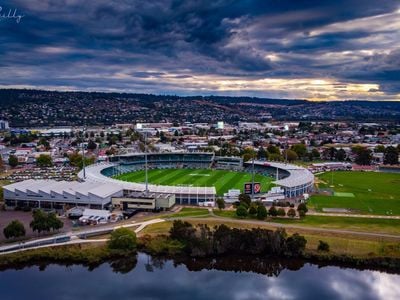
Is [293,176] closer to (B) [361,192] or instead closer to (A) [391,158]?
(B) [361,192]

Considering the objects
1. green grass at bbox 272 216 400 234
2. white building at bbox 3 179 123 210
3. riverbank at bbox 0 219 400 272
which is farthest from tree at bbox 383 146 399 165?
white building at bbox 3 179 123 210

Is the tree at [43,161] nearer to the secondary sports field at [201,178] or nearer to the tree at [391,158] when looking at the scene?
the secondary sports field at [201,178]

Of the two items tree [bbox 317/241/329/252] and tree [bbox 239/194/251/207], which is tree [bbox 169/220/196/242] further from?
tree [bbox 239/194/251/207]

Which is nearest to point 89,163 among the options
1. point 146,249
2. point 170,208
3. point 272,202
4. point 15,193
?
point 15,193

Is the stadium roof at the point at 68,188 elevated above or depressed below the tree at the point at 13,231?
above

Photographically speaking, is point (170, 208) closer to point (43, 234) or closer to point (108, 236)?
point (108, 236)

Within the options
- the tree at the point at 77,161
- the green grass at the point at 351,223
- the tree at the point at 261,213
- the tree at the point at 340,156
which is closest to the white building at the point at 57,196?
the tree at the point at 261,213

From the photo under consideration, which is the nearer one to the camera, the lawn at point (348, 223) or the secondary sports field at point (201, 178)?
the lawn at point (348, 223)
